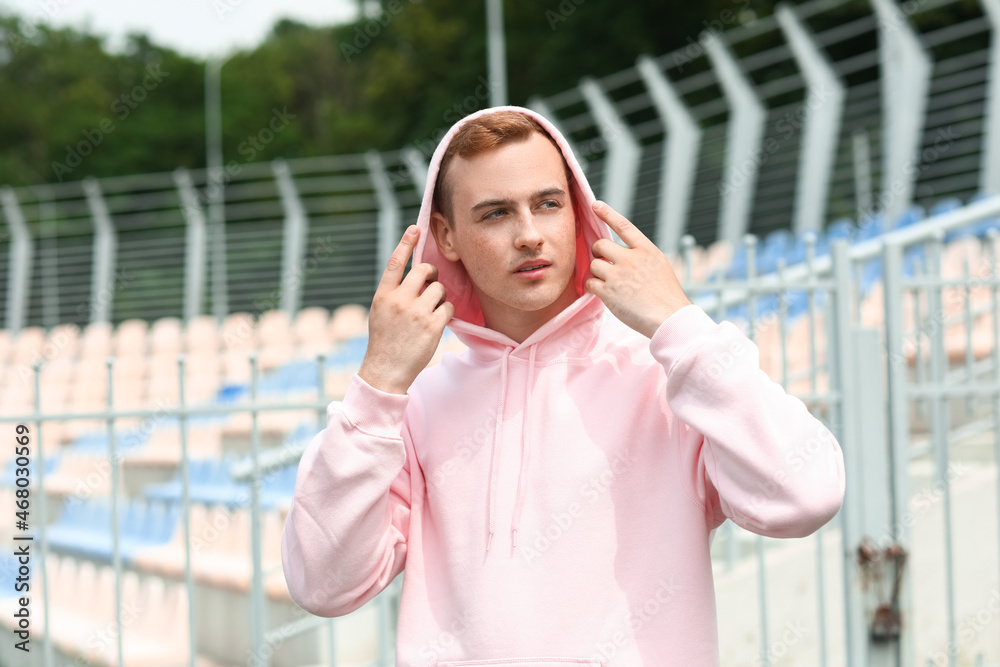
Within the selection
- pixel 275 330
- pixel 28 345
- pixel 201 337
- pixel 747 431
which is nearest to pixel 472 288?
pixel 747 431

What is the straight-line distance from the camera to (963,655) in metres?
3.79

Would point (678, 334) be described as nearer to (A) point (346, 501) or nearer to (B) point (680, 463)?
(B) point (680, 463)

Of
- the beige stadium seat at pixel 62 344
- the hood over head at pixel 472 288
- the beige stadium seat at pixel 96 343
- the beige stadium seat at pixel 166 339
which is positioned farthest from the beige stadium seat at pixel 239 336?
the hood over head at pixel 472 288

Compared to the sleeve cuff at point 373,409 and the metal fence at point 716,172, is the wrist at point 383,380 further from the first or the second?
the metal fence at point 716,172

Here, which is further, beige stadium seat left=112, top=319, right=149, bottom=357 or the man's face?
beige stadium seat left=112, top=319, right=149, bottom=357

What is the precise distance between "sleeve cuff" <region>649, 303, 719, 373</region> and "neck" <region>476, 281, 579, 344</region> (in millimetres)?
239

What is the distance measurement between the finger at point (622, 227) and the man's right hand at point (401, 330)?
0.86 feet

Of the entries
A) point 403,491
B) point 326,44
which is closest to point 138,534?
point 403,491

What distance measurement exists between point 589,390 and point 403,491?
1.06ft

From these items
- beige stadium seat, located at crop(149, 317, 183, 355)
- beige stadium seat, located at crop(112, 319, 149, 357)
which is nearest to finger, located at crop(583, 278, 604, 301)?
beige stadium seat, located at crop(149, 317, 183, 355)

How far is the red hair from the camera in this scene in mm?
1546

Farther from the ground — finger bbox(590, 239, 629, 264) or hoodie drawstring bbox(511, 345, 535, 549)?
finger bbox(590, 239, 629, 264)

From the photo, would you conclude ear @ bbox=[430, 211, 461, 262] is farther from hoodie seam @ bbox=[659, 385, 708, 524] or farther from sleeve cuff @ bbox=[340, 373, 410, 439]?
hoodie seam @ bbox=[659, 385, 708, 524]

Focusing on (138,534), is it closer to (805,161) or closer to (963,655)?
(963,655)
